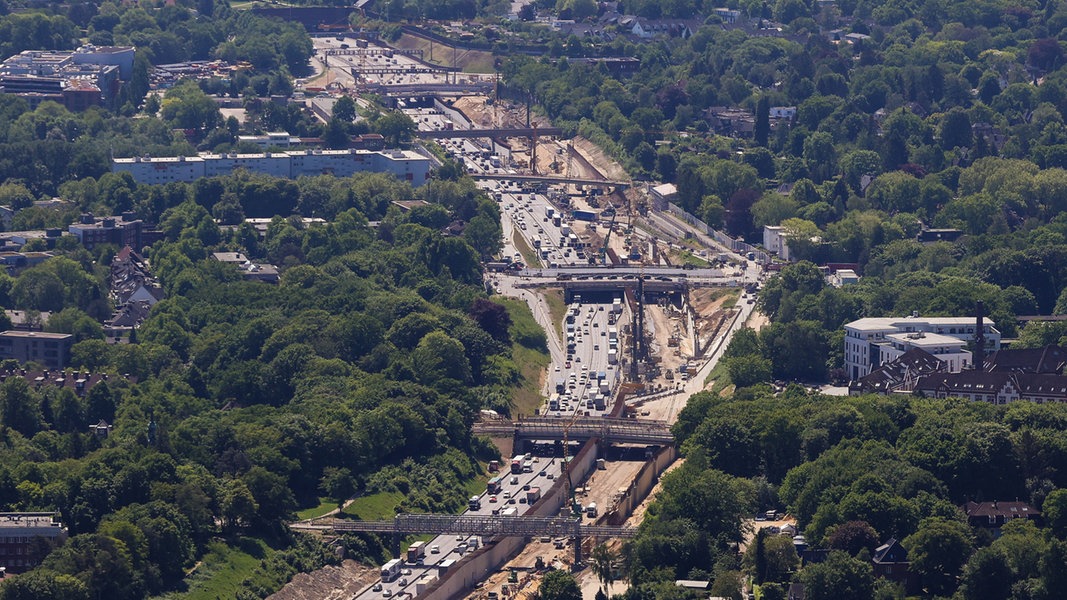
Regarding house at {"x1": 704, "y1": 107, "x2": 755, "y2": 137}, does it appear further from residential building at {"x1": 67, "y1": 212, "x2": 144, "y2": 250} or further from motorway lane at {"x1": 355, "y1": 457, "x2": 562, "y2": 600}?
motorway lane at {"x1": 355, "y1": 457, "x2": 562, "y2": 600}

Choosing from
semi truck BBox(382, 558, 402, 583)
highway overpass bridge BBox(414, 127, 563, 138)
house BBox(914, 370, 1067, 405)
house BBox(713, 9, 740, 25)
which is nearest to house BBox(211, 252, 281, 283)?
house BBox(914, 370, 1067, 405)

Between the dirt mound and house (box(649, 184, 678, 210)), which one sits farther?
house (box(649, 184, 678, 210))

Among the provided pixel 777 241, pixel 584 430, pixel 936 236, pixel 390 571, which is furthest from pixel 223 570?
pixel 936 236

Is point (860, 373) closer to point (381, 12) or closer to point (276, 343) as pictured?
point (276, 343)

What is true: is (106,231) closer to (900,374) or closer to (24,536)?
(900,374)

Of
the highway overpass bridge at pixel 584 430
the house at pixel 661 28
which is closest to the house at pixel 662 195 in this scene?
the highway overpass bridge at pixel 584 430

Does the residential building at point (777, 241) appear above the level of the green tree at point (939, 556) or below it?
below

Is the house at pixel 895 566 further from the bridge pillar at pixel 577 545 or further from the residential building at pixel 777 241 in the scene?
the residential building at pixel 777 241
